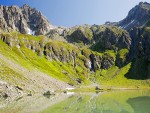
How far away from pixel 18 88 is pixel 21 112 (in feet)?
290

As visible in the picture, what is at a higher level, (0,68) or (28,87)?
(0,68)

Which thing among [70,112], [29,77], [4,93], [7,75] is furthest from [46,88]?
[70,112]

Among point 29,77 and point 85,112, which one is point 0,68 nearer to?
point 29,77

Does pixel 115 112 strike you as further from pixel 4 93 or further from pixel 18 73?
pixel 18 73

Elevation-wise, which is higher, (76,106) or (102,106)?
(102,106)

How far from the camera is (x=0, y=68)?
179625 mm

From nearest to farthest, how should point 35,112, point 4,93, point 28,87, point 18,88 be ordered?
point 35,112
point 4,93
point 18,88
point 28,87

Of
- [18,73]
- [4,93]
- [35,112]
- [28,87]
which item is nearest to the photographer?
[35,112]

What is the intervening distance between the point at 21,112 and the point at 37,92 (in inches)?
4082

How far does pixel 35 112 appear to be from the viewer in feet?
235

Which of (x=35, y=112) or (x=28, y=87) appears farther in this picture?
(x=28, y=87)

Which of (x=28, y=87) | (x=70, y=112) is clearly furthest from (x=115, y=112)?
(x=28, y=87)

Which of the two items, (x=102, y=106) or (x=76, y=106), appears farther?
(x=76, y=106)

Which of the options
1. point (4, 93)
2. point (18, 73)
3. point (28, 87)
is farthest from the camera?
point (18, 73)
